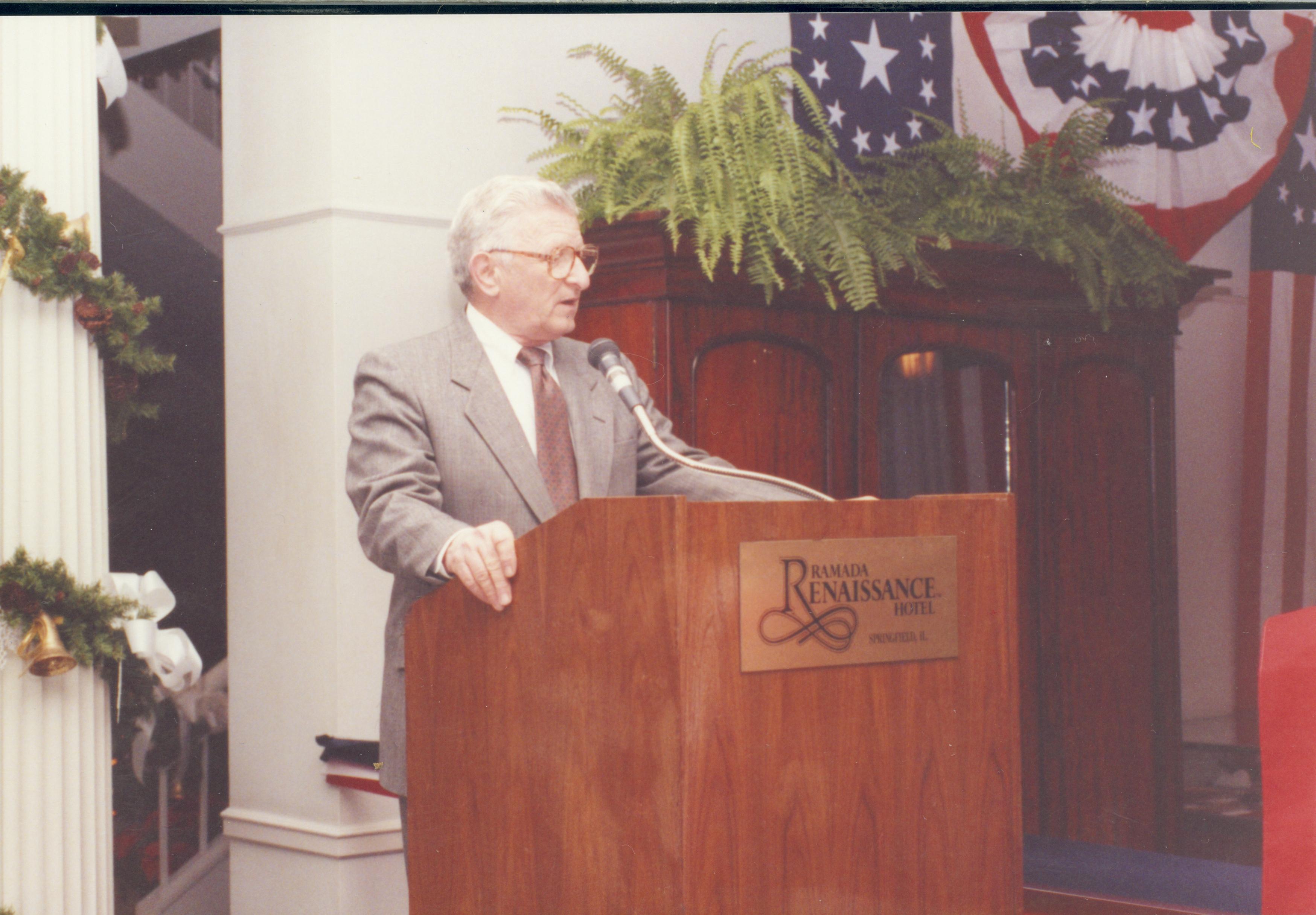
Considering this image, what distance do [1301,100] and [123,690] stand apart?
3.53 meters

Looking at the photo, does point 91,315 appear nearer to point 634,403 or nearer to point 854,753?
point 634,403

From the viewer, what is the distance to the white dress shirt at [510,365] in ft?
6.44

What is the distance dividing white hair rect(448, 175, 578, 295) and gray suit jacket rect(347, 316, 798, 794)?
0.47ft

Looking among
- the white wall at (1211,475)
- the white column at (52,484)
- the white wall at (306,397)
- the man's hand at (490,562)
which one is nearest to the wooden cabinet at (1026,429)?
the white wall at (1211,475)

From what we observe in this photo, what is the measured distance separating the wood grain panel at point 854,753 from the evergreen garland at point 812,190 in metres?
1.33

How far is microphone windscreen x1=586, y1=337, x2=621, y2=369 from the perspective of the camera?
5.41ft

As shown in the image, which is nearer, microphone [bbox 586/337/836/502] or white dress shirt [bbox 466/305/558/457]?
microphone [bbox 586/337/836/502]

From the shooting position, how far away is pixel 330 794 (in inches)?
105

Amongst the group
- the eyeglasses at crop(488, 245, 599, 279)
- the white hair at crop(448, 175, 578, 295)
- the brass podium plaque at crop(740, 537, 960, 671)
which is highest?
the white hair at crop(448, 175, 578, 295)

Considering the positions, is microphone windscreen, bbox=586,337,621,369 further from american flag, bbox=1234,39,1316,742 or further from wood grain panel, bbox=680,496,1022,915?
american flag, bbox=1234,39,1316,742

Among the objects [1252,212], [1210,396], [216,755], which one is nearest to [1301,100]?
[1252,212]

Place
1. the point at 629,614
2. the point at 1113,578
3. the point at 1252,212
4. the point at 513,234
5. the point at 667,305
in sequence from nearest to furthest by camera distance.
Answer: the point at 629,614, the point at 513,234, the point at 667,305, the point at 1113,578, the point at 1252,212

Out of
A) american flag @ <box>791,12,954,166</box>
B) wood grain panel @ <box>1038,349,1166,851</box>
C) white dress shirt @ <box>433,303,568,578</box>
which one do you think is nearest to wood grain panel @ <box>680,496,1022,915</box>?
white dress shirt @ <box>433,303,568,578</box>

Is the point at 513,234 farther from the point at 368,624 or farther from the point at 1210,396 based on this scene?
the point at 1210,396
